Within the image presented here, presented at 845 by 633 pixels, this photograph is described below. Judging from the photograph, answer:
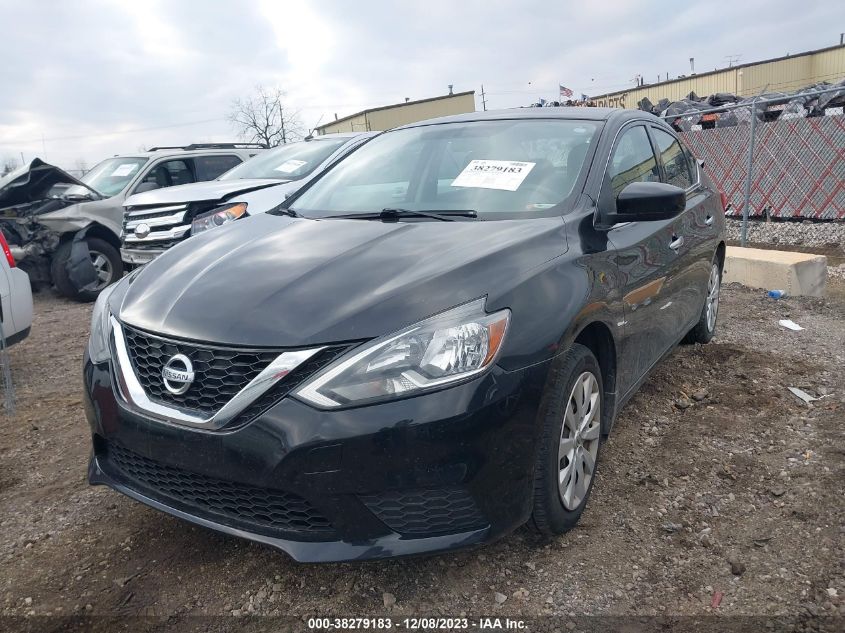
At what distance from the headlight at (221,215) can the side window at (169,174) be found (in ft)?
10.7

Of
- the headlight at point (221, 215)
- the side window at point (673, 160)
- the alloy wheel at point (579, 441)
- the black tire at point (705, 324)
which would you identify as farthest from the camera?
the headlight at point (221, 215)

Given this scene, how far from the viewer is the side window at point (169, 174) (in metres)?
9.27

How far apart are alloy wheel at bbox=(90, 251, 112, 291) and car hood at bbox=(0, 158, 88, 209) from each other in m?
0.89

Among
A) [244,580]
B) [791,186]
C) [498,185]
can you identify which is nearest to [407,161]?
[498,185]

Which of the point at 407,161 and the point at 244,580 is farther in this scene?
the point at 407,161

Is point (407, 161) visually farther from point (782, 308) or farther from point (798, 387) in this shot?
point (782, 308)

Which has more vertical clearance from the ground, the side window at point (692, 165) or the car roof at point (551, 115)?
the car roof at point (551, 115)

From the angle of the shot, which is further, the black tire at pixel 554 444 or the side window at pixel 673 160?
the side window at pixel 673 160

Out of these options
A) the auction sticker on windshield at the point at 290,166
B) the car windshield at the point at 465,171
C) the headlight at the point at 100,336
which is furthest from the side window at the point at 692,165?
the auction sticker on windshield at the point at 290,166

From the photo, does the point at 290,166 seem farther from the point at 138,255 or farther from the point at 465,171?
the point at 465,171

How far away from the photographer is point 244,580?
242cm

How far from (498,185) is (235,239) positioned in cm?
120

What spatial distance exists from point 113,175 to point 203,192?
3060mm

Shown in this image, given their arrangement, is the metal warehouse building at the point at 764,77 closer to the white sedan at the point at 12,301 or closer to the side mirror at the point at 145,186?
the side mirror at the point at 145,186
